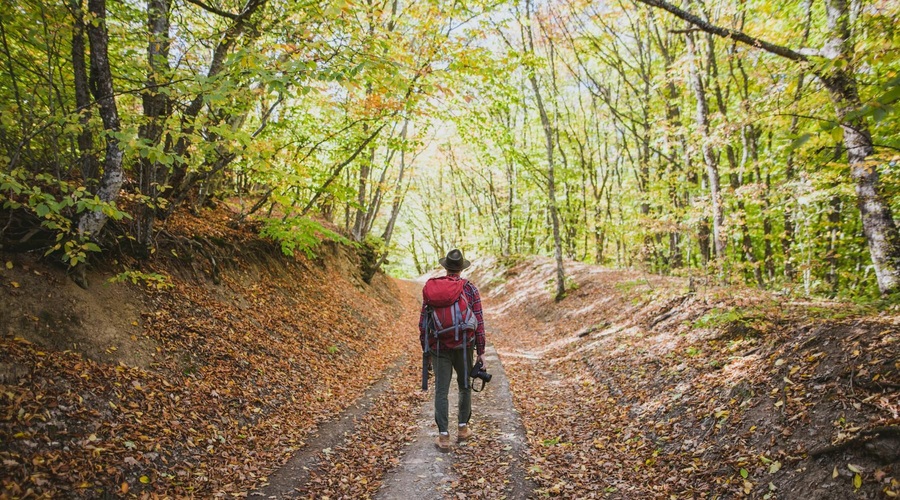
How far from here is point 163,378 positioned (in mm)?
Answer: 5012

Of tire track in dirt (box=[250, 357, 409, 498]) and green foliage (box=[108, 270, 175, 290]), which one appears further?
green foliage (box=[108, 270, 175, 290])

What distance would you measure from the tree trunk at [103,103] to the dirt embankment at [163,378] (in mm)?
776

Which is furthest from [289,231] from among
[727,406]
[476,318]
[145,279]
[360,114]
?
[727,406]

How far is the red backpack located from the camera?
5363 millimetres

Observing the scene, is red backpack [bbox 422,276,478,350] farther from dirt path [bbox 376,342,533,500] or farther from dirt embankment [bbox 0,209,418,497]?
dirt embankment [bbox 0,209,418,497]

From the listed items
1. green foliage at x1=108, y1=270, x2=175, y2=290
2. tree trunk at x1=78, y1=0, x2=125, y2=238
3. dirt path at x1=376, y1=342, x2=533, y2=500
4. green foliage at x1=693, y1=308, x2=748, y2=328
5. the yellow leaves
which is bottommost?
dirt path at x1=376, y1=342, x2=533, y2=500

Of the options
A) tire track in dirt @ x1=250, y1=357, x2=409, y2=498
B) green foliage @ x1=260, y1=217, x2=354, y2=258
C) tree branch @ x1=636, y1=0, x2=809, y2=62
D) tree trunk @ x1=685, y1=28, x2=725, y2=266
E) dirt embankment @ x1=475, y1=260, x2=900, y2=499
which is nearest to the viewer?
dirt embankment @ x1=475, y1=260, x2=900, y2=499

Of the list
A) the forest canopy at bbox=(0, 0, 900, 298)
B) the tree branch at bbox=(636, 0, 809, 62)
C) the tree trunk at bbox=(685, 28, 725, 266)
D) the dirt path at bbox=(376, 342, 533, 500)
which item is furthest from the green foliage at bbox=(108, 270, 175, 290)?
the tree trunk at bbox=(685, 28, 725, 266)

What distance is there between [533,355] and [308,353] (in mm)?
6091

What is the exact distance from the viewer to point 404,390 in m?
8.11

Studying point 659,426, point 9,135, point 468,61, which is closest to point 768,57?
point 468,61

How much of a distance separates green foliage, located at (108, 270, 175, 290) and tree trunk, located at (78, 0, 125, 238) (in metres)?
0.59

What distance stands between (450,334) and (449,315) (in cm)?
25

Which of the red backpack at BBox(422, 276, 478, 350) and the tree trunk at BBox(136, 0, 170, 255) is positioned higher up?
the tree trunk at BBox(136, 0, 170, 255)
